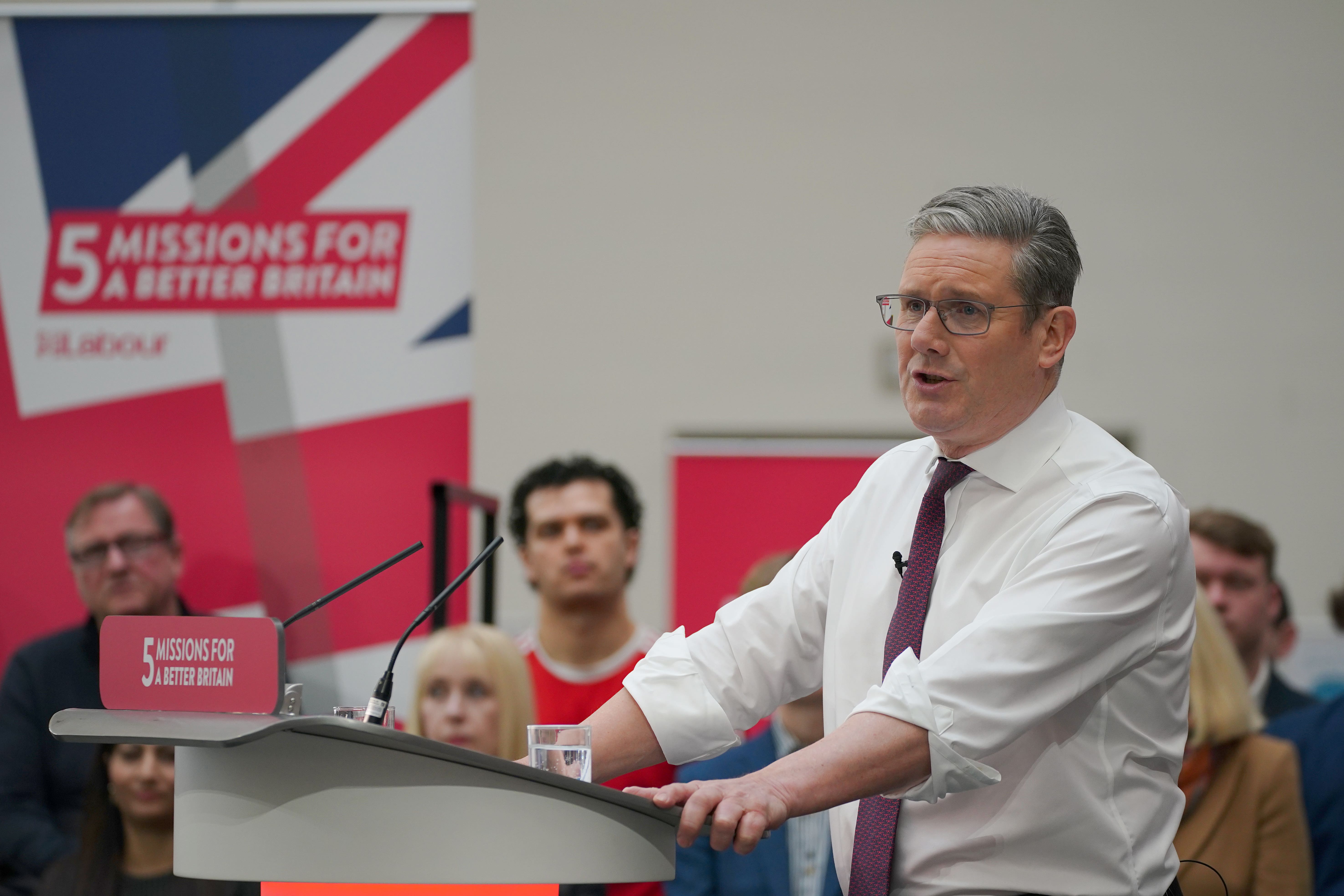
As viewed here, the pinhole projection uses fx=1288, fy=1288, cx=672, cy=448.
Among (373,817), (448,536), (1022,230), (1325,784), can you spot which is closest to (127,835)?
(448,536)

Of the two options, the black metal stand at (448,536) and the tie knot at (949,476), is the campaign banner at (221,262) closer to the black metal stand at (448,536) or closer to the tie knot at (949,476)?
the black metal stand at (448,536)

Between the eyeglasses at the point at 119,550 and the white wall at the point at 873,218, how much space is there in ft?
3.80

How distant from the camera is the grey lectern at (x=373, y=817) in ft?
3.72

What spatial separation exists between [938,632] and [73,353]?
4158 mm

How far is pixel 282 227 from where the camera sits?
4.73 meters

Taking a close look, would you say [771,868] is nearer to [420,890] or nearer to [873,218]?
[420,890]

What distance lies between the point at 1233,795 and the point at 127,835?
2374 mm

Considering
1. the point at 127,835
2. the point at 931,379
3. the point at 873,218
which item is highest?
the point at 873,218

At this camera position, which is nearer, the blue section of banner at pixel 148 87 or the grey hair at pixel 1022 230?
the grey hair at pixel 1022 230

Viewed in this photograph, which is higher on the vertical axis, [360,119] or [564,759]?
[360,119]

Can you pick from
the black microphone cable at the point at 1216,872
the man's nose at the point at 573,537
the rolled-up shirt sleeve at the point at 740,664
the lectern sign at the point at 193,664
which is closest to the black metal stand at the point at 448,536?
the man's nose at the point at 573,537

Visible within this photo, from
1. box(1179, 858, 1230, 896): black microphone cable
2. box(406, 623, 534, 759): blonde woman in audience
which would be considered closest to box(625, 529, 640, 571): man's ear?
box(406, 623, 534, 759): blonde woman in audience

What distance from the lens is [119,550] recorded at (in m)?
3.78

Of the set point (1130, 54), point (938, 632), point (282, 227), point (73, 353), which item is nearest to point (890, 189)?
point (1130, 54)
